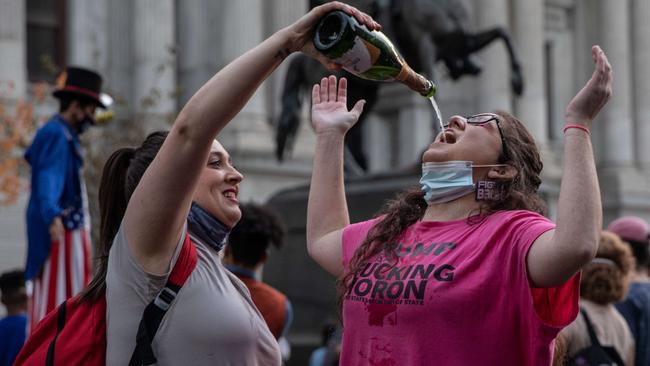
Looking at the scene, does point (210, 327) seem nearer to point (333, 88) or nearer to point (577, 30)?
point (333, 88)

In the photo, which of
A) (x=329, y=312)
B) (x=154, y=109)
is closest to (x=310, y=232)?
(x=329, y=312)

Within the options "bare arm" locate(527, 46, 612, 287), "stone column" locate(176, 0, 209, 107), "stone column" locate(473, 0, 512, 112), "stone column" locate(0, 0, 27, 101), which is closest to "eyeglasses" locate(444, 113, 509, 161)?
"bare arm" locate(527, 46, 612, 287)

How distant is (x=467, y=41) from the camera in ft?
54.0

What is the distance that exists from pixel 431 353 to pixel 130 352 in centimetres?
87

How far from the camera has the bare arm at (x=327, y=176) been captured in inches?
172

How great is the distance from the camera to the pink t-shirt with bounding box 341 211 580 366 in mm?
3566

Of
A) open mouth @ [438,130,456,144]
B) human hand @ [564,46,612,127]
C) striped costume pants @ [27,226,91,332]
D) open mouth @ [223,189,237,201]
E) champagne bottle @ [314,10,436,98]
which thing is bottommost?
striped costume pants @ [27,226,91,332]

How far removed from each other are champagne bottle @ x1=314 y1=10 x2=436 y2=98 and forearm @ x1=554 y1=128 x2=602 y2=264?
601mm

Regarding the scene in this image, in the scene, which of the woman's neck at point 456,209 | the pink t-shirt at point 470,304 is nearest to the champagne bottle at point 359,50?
the woman's neck at point 456,209

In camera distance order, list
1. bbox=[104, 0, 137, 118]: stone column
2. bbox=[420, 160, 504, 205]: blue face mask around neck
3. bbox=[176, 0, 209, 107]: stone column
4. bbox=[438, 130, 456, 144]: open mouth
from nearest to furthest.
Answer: bbox=[420, 160, 504, 205]: blue face mask around neck → bbox=[438, 130, 456, 144]: open mouth → bbox=[104, 0, 137, 118]: stone column → bbox=[176, 0, 209, 107]: stone column

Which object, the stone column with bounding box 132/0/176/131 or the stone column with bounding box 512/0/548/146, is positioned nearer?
the stone column with bounding box 132/0/176/131

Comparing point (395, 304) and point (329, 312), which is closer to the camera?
point (395, 304)

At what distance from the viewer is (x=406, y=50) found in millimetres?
16141

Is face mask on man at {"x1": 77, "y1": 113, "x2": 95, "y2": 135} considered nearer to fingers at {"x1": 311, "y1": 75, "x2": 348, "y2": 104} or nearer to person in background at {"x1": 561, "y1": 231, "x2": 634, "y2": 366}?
person in background at {"x1": 561, "y1": 231, "x2": 634, "y2": 366}
